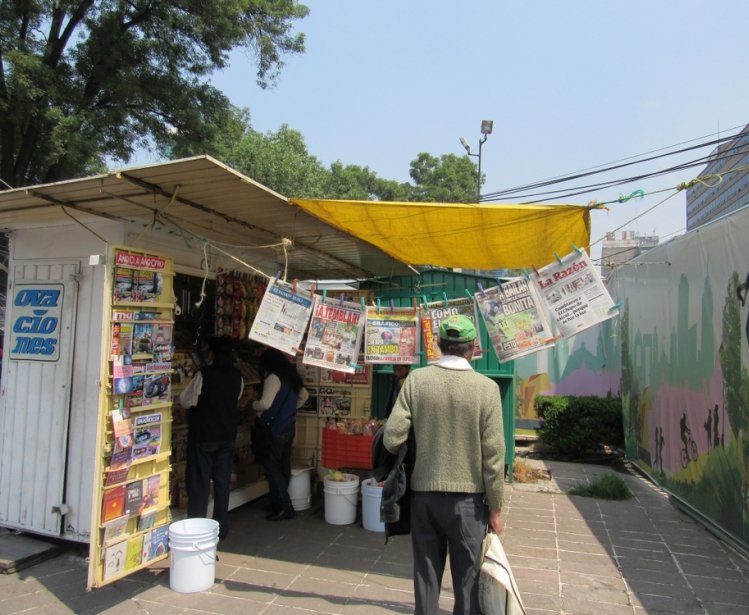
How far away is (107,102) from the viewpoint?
9969mm

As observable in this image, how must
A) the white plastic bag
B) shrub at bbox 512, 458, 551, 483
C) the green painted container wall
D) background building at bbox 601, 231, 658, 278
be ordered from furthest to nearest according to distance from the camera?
background building at bbox 601, 231, 658, 278
shrub at bbox 512, 458, 551, 483
the green painted container wall
the white plastic bag

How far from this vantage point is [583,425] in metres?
9.23

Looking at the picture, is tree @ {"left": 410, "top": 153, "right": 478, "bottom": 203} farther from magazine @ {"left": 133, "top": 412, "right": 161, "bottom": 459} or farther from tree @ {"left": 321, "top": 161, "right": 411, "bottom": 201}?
magazine @ {"left": 133, "top": 412, "right": 161, "bottom": 459}

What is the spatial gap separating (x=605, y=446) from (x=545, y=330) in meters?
7.03

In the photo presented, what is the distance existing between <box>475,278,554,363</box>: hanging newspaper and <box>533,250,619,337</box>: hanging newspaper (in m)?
0.09

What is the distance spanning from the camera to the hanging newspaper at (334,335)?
451 cm

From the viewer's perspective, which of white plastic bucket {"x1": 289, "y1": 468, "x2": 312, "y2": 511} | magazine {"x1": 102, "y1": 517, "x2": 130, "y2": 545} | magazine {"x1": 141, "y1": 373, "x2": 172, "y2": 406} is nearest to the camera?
magazine {"x1": 102, "y1": 517, "x2": 130, "y2": 545}

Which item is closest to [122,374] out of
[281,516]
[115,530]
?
[115,530]

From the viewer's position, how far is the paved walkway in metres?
3.78

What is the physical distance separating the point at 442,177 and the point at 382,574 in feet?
101

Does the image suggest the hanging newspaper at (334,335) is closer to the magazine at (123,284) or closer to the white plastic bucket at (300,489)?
the magazine at (123,284)

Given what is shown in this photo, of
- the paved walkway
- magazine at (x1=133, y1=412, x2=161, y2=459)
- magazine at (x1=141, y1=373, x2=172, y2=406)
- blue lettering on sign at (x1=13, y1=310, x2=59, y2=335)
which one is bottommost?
the paved walkway

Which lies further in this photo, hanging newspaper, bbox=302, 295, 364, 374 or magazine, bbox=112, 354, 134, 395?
hanging newspaper, bbox=302, 295, 364, 374

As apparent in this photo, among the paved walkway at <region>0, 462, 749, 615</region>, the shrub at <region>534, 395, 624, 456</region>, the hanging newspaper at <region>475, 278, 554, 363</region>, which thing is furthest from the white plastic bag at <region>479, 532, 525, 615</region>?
the shrub at <region>534, 395, 624, 456</region>
